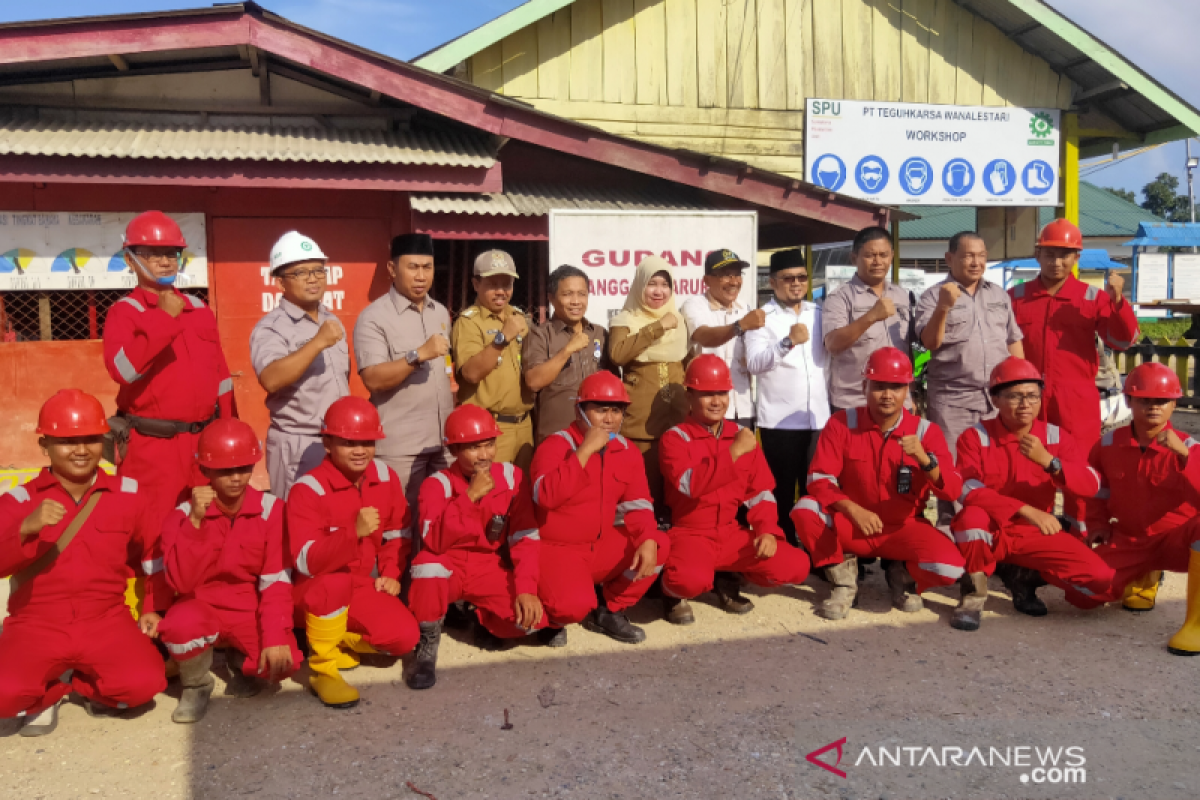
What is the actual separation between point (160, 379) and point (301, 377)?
62 cm

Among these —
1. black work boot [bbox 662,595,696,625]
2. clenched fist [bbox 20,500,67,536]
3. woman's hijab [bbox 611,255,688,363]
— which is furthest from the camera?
woman's hijab [bbox 611,255,688,363]

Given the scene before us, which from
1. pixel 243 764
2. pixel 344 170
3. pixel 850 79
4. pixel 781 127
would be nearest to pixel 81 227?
pixel 344 170

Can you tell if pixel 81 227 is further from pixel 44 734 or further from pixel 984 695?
pixel 984 695

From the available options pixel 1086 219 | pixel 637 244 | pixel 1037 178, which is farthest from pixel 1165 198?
pixel 637 244

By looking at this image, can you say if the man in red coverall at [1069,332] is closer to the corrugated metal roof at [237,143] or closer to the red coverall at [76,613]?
the corrugated metal roof at [237,143]

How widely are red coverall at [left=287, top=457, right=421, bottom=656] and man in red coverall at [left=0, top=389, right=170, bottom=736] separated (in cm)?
64

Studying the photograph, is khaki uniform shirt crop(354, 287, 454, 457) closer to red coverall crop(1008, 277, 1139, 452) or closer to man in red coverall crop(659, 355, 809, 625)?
man in red coverall crop(659, 355, 809, 625)

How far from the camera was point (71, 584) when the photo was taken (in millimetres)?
3500

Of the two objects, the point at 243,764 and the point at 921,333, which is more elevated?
the point at 921,333

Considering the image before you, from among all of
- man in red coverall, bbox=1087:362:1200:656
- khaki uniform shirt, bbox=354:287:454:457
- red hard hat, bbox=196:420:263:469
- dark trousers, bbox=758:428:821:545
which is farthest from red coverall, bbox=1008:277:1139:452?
red hard hat, bbox=196:420:263:469

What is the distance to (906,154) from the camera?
1073cm

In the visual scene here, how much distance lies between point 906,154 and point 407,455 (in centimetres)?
867

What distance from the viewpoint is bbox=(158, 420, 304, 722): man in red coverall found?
3.56m

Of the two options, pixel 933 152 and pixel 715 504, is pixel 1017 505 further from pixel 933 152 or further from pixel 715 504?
pixel 933 152
